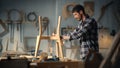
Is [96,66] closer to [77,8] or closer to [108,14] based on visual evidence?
[77,8]

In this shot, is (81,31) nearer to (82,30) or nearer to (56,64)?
(82,30)

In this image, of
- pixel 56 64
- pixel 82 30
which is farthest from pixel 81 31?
pixel 56 64

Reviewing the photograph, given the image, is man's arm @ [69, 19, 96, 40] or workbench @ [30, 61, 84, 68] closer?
workbench @ [30, 61, 84, 68]

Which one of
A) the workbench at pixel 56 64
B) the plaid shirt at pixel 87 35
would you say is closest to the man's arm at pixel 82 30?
the plaid shirt at pixel 87 35

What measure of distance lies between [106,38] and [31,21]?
7.22 feet

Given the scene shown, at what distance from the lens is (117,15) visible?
847 cm

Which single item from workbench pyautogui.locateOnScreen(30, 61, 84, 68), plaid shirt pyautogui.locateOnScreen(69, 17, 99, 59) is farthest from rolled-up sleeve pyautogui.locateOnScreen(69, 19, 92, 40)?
workbench pyautogui.locateOnScreen(30, 61, 84, 68)

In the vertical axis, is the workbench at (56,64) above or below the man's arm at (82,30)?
below

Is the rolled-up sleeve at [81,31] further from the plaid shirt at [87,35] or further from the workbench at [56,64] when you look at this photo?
the workbench at [56,64]

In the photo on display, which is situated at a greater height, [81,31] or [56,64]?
[81,31]

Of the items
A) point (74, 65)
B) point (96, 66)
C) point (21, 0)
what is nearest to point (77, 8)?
point (74, 65)

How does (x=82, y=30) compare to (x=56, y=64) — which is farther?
(x=82, y=30)

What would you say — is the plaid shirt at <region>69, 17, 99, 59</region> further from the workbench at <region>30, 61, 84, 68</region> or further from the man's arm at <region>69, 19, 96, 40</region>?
the workbench at <region>30, 61, 84, 68</region>

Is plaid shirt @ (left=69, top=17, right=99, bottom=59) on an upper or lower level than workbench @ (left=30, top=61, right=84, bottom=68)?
upper
